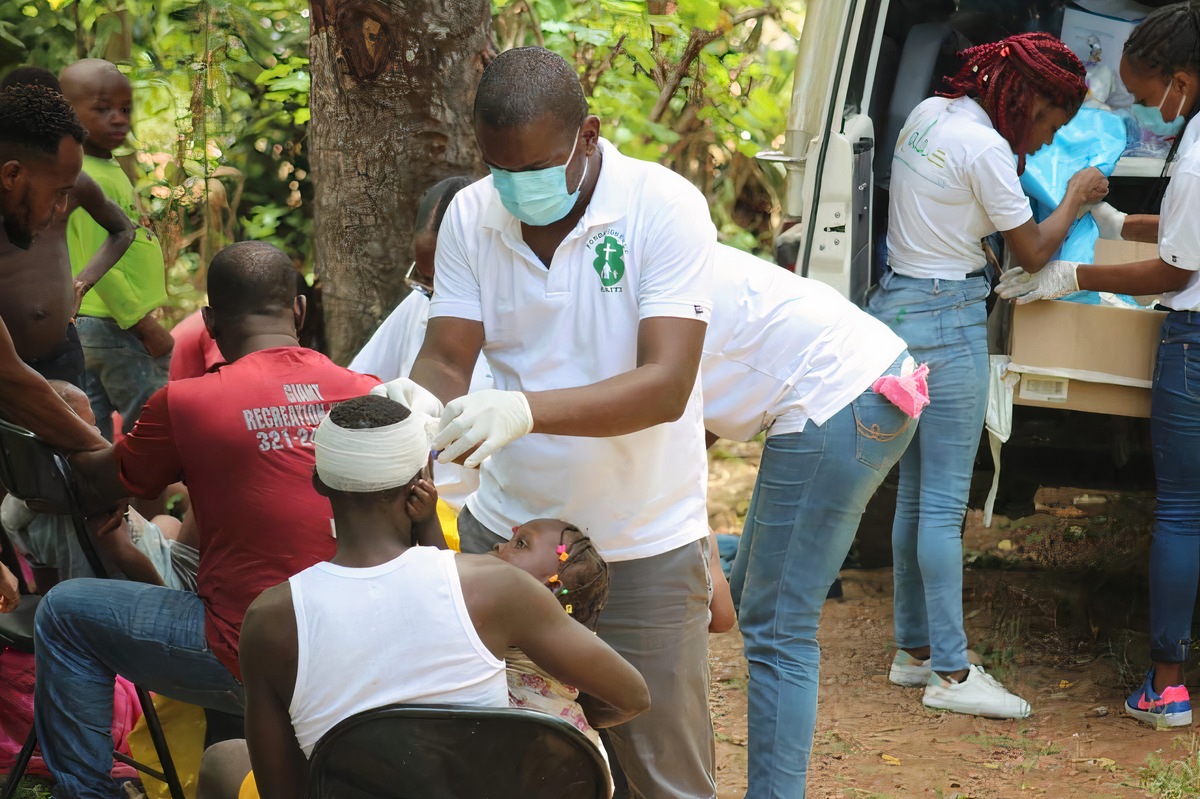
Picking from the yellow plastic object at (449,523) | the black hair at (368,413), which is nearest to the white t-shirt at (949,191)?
the yellow plastic object at (449,523)

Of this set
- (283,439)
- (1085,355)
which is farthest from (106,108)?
(1085,355)

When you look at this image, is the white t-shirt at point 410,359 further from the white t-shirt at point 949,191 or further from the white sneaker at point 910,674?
the white sneaker at point 910,674

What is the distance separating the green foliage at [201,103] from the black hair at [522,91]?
2.70 m

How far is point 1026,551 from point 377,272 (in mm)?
3153

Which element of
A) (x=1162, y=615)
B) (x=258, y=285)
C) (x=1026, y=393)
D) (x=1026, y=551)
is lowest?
(x=1026, y=551)

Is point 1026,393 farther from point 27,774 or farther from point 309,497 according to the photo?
point 27,774

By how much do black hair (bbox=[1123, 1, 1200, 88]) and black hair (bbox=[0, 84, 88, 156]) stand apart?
3197mm

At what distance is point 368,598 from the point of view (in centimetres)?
196

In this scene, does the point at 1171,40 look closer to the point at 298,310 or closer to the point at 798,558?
the point at 798,558

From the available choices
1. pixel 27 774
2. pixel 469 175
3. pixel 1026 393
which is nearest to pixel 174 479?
pixel 27 774

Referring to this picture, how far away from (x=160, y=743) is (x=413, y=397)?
4.25 feet

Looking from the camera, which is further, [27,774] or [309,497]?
[27,774]

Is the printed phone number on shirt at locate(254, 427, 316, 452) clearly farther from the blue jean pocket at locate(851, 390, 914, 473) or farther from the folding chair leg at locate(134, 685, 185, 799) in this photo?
the blue jean pocket at locate(851, 390, 914, 473)

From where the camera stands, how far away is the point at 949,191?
3887mm
